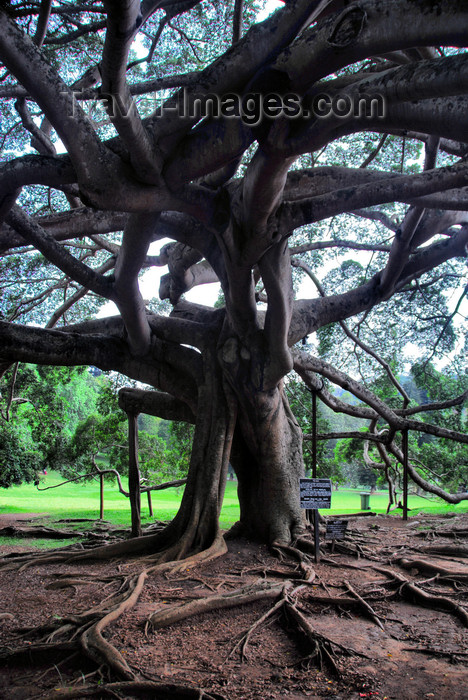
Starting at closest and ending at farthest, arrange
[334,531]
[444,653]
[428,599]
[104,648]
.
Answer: [104,648], [444,653], [428,599], [334,531]

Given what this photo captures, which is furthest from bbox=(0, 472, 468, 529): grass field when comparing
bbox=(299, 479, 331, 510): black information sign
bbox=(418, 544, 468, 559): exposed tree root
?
bbox=(299, 479, 331, 510): black information sign

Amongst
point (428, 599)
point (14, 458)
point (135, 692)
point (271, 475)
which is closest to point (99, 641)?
point (135, 692)

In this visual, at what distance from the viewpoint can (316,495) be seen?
5559 millimetres

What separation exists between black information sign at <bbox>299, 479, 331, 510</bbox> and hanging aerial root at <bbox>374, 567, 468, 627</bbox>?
1.01 m

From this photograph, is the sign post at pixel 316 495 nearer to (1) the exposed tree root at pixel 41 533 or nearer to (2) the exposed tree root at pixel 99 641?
(2) the exposed tree root at pixel 99 641

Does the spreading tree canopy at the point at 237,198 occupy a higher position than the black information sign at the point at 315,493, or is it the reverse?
the spreading tree canopy at the point at 237,198

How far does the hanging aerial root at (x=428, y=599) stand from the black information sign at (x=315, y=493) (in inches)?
39.9

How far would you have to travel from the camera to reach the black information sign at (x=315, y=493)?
553 cm

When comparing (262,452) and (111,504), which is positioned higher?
(262,452)

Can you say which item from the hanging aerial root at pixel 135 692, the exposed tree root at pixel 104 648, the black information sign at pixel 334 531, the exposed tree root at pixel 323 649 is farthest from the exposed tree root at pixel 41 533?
the hanging aerial root at pixel 135 692

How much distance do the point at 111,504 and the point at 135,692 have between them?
15.4 m

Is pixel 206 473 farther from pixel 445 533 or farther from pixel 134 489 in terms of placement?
pixel 445 533

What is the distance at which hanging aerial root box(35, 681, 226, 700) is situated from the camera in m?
2.69

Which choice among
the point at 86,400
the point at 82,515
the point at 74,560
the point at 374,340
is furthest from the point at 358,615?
the point at 86,400
